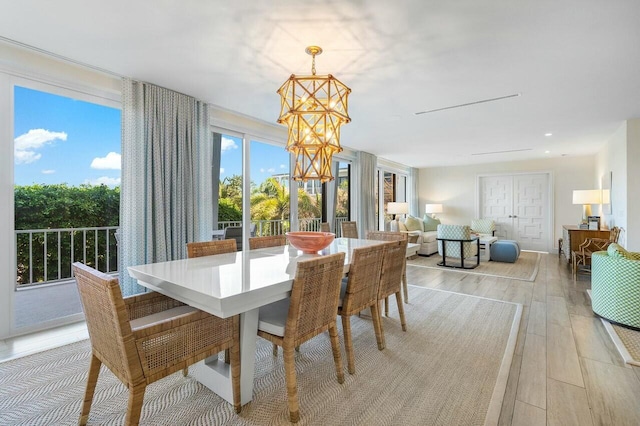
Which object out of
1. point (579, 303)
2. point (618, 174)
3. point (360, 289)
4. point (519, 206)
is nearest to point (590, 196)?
point (618, 174)

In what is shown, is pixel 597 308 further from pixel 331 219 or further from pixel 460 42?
pixel 331 219

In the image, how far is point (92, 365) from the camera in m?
1.58

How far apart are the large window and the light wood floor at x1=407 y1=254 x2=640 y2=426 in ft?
12.6

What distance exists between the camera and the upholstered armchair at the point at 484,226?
25.2 feet

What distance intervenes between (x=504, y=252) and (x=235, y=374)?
6.20 metres

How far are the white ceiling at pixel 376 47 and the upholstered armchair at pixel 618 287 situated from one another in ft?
5.73

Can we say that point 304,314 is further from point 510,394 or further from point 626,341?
point 626,341

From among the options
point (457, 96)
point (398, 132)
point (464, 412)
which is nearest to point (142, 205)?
point (464, 412)

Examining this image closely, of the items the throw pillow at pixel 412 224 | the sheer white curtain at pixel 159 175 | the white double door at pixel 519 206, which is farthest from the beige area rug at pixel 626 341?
the white double door at pixel 519 206

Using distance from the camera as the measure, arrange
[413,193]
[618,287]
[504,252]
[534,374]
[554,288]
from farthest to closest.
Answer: [413,193]
[504,252]
[554,288]
[618,287]
[534,374]

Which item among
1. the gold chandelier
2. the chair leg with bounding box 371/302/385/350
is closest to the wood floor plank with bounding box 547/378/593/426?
the chair leg with bounding box 371/302/385/350

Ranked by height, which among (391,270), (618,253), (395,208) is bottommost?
(391,270)

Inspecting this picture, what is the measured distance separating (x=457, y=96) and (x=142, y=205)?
141 inches

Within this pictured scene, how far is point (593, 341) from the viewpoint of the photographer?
101 inches
